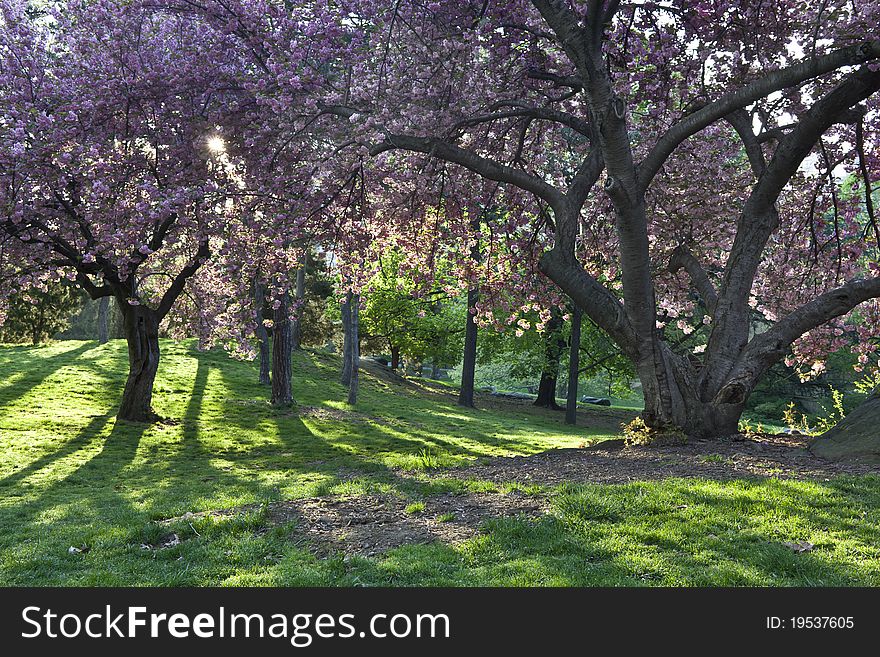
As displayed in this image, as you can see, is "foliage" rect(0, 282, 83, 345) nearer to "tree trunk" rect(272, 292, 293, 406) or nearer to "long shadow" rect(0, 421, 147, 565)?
"tree trunk" rect(272, 292, 293, 406)

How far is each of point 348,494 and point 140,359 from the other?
1206cm

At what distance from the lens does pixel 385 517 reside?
7.15 meters

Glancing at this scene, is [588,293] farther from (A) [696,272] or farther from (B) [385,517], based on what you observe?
(B) [385,517]

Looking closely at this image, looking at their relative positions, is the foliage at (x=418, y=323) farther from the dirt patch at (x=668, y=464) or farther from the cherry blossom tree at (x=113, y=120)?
the dirt patch at (x=668, y=464)

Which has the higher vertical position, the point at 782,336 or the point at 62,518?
the point at 782,336

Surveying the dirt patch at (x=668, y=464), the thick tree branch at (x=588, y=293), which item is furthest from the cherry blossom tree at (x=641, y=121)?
the dirt patch at (x=668, y=464)

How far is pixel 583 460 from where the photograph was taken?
32.2ft

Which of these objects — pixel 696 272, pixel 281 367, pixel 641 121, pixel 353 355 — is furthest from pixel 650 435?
pixel 353 355

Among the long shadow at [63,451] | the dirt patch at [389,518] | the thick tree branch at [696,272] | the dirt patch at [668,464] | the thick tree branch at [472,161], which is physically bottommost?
the long shadow at [63,451]

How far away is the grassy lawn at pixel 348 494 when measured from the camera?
5.16 metres

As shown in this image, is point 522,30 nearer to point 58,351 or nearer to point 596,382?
point 58,351

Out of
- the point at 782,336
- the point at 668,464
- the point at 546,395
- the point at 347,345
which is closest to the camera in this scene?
the point at 668,464

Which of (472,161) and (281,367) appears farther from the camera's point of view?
(281,367)

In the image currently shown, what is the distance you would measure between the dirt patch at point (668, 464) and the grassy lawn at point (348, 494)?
568mm
